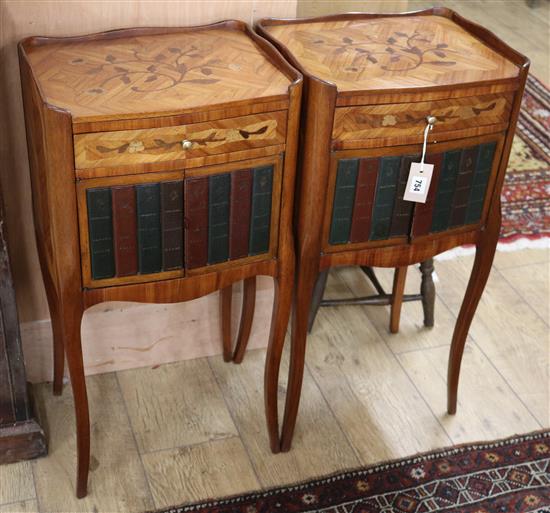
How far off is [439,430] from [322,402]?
0.31 m

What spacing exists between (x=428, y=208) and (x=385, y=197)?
11cm

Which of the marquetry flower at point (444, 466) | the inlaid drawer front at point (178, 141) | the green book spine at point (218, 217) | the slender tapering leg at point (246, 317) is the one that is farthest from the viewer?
the slender tapering leg at point (246, 317)

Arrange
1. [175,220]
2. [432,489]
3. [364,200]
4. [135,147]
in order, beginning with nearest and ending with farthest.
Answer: [135,147]
[175,220]
[364,200]
[432,489]

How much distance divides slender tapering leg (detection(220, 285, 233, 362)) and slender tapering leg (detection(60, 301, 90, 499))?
536 millimetres

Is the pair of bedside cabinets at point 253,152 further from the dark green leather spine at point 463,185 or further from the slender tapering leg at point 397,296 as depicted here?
the slender tapering leg at point 397,296

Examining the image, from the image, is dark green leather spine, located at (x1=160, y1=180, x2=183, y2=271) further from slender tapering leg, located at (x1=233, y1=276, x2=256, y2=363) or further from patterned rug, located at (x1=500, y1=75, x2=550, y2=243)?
patterned rug, located at (x1=500, y1=75, x2=550, y2=243)

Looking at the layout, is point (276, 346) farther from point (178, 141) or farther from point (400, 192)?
point (178, 141)

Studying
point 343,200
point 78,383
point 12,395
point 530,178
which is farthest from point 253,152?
point 530,178

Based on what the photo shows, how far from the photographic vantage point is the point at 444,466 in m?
2.12

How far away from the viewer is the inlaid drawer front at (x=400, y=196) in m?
1.74

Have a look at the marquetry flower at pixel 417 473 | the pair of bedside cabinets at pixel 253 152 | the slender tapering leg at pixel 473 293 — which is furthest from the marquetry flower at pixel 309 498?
the slender tapering leg at pixel 473 293

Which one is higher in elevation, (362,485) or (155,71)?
(155,71)

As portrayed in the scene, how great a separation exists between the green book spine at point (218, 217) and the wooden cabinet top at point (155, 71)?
157 millimetres

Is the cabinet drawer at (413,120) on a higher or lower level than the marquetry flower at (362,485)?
higher
